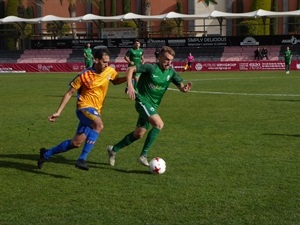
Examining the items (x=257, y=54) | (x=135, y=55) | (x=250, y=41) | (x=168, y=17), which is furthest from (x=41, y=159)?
(x=168, y=17)

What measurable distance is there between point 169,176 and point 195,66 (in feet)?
132

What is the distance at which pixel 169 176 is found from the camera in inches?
320

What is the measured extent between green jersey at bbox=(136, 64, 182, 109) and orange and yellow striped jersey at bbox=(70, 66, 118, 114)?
1.70 ft

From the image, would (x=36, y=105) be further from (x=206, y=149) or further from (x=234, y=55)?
(x=234, y=55)

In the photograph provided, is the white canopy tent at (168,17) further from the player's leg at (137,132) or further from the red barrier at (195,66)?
the player's leg at (137,132)

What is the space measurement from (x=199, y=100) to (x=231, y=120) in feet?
19.3

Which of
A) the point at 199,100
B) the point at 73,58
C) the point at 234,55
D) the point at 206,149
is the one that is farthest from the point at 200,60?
the point at 206,149

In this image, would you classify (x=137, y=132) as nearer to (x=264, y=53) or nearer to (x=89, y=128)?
(x=89, y=128)

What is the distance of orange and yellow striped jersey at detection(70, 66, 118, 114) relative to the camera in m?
8.51

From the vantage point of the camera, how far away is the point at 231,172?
27.2ft

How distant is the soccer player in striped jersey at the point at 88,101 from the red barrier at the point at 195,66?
38.6 metres

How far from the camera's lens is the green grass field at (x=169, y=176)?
245 inches

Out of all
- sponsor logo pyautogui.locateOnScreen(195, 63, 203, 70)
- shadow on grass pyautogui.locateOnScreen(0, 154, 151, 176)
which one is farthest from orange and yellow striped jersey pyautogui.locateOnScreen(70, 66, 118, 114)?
sponsor logo pyautogui.locateOnScreen(195, 63, 203, 70)

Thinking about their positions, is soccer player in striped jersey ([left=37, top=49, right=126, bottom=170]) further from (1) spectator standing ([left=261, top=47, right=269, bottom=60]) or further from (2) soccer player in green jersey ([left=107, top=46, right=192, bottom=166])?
(1) spectator standing ([left=261, top=47, right=269, bottom=60])
